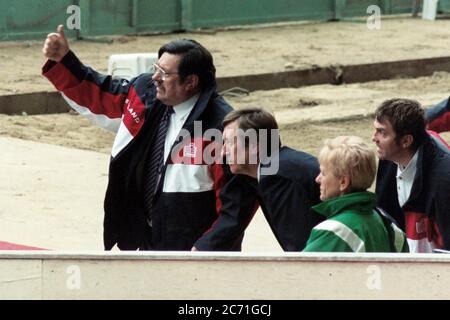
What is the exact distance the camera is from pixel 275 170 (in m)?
6.53

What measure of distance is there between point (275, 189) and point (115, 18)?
14131 mm

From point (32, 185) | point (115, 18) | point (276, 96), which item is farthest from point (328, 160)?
point (115, 18)

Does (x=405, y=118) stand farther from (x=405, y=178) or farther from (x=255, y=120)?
(x=255, y=120)

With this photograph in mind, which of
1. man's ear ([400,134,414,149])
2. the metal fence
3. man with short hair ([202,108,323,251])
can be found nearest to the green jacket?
man with short hair ([202,108,323,251])

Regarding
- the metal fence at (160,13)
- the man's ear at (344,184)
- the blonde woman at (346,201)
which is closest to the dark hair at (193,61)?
the blonde woman at (346,201)

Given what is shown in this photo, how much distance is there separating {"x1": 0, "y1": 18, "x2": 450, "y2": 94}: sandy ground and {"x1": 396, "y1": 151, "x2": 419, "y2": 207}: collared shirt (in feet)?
31.2

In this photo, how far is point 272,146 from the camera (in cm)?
662

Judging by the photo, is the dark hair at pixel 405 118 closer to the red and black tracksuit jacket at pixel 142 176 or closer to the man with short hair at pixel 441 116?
the red and black tracksuit jacket at pixel 142 176

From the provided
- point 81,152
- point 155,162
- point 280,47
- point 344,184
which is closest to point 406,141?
point 344,184

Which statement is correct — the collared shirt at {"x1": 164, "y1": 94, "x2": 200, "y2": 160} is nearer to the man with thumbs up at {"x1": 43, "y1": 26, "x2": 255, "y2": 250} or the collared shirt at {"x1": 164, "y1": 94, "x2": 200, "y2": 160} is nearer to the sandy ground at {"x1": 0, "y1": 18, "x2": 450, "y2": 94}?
the man with thumbs up at {"x1": 43, "y1": 26, "x2": 255, "y2": 250}

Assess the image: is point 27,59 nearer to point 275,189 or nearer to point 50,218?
point 50,218

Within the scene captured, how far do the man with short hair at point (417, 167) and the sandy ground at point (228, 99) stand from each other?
8.75 ft

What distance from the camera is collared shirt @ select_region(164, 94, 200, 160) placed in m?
7.13

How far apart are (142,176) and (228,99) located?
9728mm
